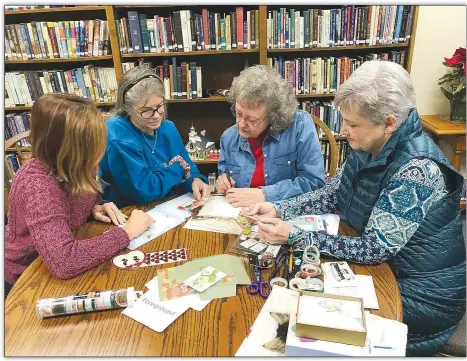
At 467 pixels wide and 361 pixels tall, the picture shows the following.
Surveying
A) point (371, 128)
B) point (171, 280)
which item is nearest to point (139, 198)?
point (171, 280)

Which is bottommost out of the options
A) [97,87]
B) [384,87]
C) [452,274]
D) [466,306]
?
[466,306]

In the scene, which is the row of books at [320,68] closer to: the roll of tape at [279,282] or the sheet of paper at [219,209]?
the sheet of paper at [219,209]

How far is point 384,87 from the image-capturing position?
3.90 ft

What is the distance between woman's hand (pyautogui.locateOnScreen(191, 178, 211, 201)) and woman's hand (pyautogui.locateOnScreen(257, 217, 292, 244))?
0.49 metres

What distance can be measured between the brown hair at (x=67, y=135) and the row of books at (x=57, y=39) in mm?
1853

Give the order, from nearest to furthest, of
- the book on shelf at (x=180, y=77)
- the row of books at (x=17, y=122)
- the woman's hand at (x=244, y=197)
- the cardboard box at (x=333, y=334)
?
the cardboard box at (x=333, y=334) → the woman's hand at (x=244, y=197) → the book on shelf at (x=180, y=77) → the row of books at (x=17, y=122)

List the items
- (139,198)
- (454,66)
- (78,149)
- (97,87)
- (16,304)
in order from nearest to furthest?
(16,304) → (78,149) → (139,198) → (454,66) → (97,87)

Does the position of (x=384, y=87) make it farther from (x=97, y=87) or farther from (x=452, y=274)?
(x=97, y=87)

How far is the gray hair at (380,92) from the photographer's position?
1.19 m

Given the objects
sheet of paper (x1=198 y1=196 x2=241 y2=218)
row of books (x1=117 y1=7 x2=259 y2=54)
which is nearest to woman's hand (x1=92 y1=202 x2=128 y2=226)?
sheet of paper (x1=198 y1=196 x2=241 y2=218)

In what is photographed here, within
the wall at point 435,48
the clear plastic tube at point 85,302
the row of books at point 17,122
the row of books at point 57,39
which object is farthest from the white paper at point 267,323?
the row of books at point 17,122

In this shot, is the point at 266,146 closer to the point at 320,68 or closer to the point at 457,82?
the point at 320,68

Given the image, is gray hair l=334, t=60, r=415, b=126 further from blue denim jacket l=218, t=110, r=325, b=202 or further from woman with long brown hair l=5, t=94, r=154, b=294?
woman with long brown hair l=5, t=94, r=154, b=294

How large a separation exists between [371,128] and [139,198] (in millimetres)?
1068
